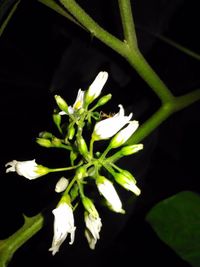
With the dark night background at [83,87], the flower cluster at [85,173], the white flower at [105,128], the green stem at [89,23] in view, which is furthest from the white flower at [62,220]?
the dark night background at [83,87]

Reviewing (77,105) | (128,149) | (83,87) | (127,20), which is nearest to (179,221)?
(128,149)

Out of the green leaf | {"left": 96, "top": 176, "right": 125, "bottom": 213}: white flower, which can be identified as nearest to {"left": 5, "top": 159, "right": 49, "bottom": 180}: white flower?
{"left": 96, "top": 176, "right": 125, "bottom": 213}: white flower

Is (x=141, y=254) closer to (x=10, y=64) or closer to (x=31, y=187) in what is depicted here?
(x=31, y=187)

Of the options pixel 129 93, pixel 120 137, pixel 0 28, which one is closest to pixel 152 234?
pixel 129 93

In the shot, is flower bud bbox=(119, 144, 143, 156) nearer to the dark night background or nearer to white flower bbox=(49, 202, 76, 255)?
white flower bbox=(49, 202, 76, 255)

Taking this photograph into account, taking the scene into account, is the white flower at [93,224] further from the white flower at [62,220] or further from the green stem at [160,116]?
the green stem at [160,116]

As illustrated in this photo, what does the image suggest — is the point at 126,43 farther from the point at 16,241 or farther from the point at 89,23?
the point at 16,241
